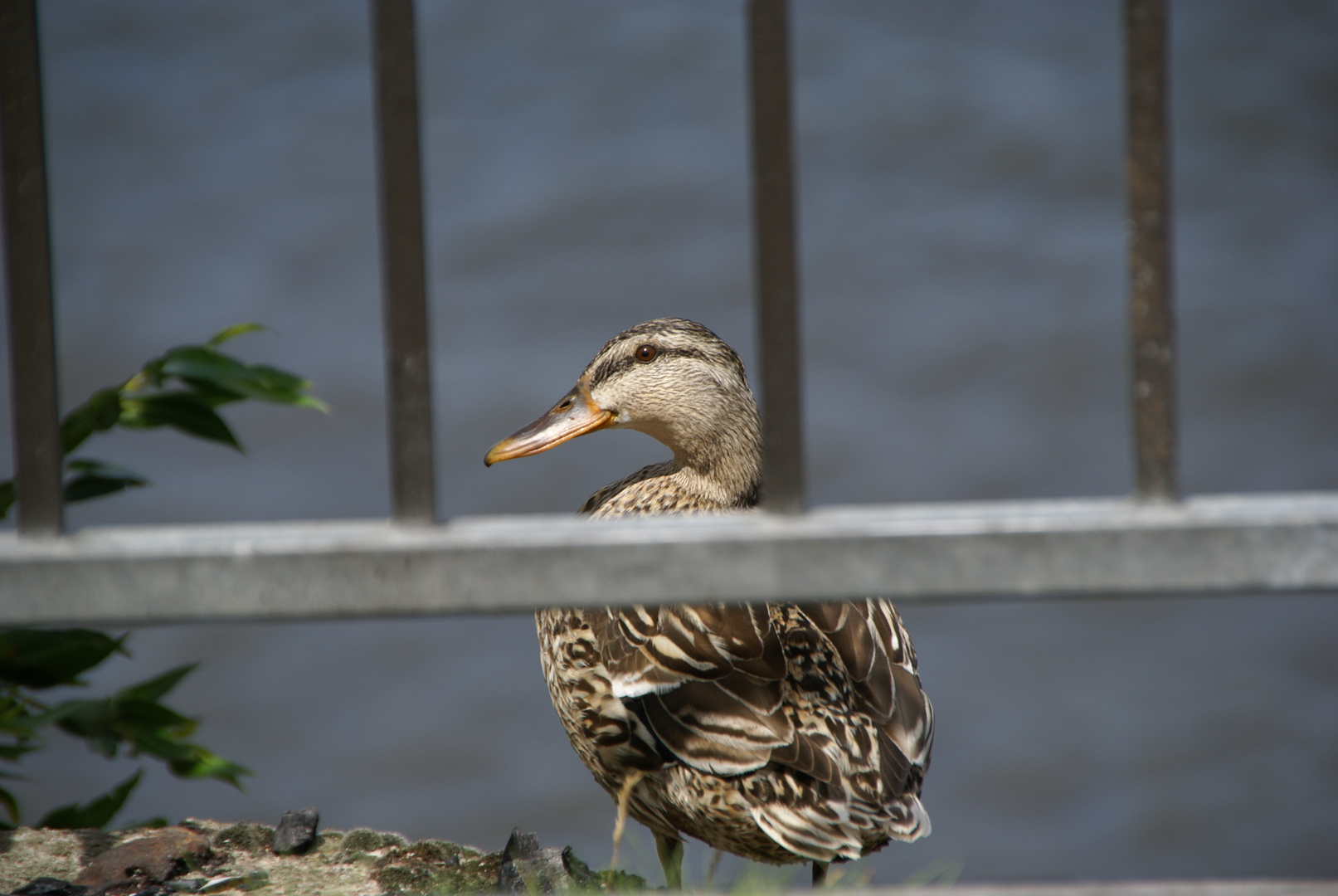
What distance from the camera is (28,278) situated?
75cm

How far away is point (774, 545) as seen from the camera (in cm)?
76

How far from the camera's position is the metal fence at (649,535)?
744mm

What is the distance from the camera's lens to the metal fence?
0.74 m

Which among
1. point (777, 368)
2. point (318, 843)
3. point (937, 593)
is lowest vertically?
point (318, 843)

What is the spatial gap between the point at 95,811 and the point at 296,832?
70 centimetres

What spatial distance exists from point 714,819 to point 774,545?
1.06 m

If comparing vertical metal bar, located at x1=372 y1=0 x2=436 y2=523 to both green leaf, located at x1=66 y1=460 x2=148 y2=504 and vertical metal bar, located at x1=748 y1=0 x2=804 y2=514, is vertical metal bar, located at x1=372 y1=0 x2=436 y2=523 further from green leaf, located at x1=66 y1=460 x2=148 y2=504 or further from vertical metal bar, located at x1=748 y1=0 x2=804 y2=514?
green leaf, located at x1=66 y1=460 x2=148 y2=504

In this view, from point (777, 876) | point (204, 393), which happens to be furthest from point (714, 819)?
point (204, 393)

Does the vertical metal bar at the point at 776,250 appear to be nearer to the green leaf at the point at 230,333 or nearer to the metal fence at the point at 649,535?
the metal fence at the point at 649,535

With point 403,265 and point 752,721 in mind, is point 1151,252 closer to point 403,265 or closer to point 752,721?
point 403,265

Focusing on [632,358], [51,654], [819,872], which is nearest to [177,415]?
[51,654]

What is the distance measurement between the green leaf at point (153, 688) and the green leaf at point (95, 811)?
0.43ft

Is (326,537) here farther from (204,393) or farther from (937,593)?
(204,393)

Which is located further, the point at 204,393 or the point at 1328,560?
the point at 204,393
